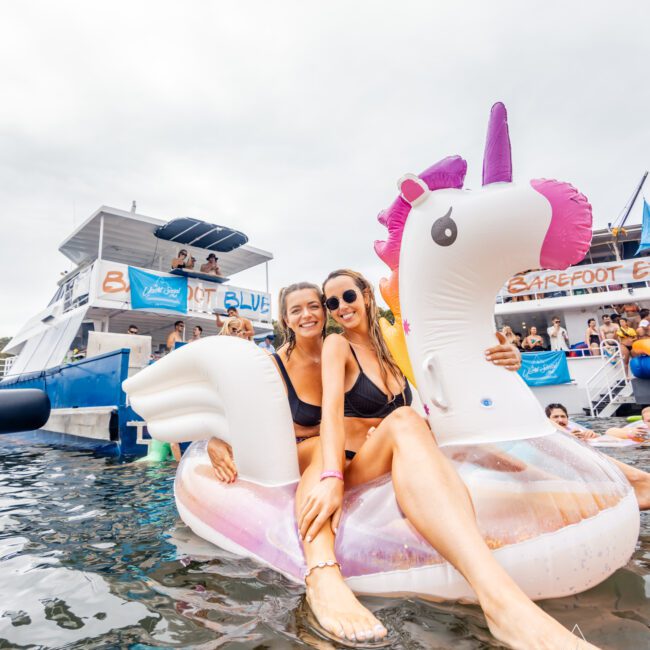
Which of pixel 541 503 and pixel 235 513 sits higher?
pixel 541 503

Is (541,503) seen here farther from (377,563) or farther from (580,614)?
(377,563)

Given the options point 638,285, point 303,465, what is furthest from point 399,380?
point 638,285

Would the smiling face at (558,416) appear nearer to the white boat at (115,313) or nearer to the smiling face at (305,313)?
the smiling face at (305,313)

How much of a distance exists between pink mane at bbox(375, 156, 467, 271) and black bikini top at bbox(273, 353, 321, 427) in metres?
0.86

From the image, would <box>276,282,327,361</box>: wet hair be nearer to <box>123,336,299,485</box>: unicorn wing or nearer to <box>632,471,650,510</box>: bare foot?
<box>123,336,299,485</box>: unicorn wing

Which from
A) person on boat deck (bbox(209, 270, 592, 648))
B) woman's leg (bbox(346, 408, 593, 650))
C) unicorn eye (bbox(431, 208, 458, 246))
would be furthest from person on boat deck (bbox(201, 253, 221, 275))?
woman's leg (bbox(346, 408, 593, 650))

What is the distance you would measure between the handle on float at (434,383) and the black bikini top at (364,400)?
24 centimetres

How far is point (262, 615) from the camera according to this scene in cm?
139

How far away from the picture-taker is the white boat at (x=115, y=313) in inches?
241

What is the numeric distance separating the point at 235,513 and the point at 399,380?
3.13 feet

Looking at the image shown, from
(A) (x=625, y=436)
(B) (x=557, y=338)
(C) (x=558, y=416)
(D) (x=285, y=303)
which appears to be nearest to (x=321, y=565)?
(D) (x=285, y=303)

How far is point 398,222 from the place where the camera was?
2156 millimetres

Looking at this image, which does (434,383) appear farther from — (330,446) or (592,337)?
(592,337)

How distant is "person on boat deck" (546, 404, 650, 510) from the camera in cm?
201
